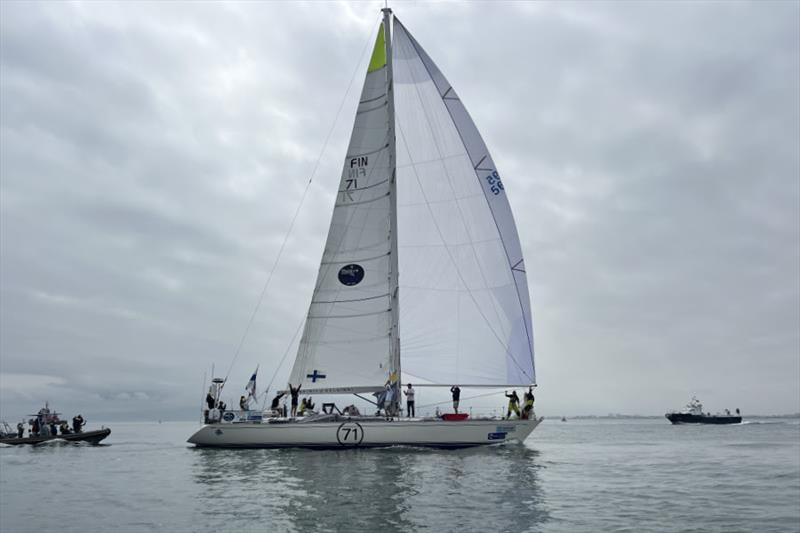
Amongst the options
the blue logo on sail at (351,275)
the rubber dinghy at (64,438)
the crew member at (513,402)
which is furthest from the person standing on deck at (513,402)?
the rubber dinghy at (64,438)

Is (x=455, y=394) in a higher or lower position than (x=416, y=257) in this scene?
lower

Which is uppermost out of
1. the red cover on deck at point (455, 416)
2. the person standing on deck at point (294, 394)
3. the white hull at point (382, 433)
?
the person standing on deck at point (294, 394)

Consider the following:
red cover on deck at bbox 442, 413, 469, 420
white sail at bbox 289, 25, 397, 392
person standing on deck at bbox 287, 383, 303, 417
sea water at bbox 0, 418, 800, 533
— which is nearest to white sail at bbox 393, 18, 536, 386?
white sail at bbox 289, 25, 397, 392

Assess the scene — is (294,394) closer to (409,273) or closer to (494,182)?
(409,273)

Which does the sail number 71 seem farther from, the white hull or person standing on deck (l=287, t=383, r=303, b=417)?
person standing on deck (l=287, t=383, r=303, b=417)

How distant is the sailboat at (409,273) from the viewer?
26.4 metres

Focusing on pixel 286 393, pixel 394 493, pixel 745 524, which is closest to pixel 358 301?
pixel 286 393

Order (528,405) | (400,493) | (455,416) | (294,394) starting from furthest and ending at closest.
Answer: (294,394)
(528,405)
(455,416)
(400,493)

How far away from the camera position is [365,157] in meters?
28.8

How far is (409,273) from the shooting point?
89.6 feet

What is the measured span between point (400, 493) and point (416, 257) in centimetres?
1402

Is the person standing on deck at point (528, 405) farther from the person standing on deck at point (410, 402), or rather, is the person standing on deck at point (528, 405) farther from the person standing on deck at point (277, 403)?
the person standing on deck at point (277, 403)

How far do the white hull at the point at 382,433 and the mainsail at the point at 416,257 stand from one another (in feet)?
6.98

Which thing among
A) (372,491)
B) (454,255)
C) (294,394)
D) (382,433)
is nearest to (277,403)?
(294,394)
